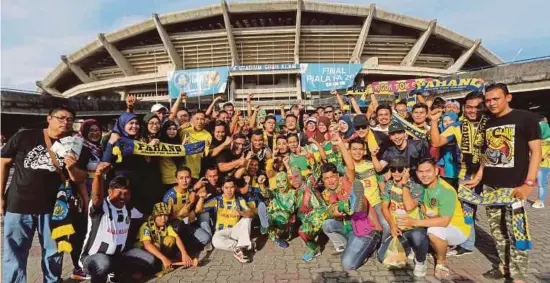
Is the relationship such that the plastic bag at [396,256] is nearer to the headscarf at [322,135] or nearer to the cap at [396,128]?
the cap at [396,128]

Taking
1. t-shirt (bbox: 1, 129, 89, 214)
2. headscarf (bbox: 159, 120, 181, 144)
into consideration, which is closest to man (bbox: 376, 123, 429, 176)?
headscarf (bbox: 159, 120, 181, 144)

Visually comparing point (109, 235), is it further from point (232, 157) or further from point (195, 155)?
point (232, 157)

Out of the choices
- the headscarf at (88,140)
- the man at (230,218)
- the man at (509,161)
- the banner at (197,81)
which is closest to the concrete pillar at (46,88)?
the banner at (197,81)

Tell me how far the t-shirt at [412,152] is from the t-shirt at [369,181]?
0.90ft

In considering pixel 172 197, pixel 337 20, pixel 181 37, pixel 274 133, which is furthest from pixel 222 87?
pixel 172 197

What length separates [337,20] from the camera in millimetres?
34938

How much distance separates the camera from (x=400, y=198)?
12.8 feet

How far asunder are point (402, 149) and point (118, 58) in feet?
123

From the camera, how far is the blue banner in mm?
27281

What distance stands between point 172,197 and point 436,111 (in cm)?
398

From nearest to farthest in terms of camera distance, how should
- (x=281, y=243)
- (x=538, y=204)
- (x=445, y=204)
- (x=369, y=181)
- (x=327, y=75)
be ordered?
(x=445, y=204)
(x=369, y=181)
(x=281, y=243)
(x=538, y=204)
(x=327, y=75)

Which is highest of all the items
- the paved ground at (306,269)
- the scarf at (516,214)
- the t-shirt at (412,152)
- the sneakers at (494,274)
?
the t-shirt at (412,152)

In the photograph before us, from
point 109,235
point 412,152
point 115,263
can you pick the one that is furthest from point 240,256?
point 412,152

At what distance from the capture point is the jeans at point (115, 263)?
3.37 m
